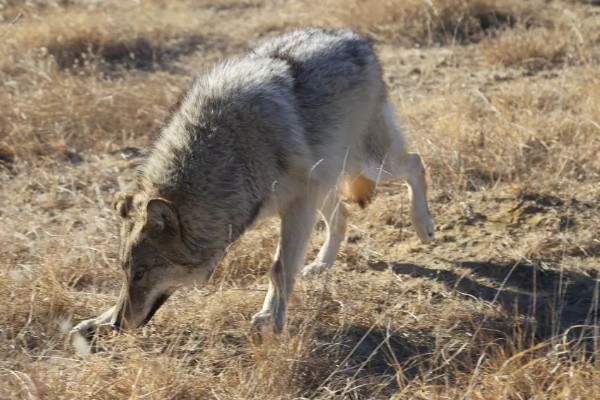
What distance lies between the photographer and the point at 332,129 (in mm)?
5113

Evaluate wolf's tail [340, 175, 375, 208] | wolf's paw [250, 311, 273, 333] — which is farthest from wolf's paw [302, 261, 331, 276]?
wolf's paw [250, 311, 273, 333]

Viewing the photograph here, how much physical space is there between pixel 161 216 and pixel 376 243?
198 cm

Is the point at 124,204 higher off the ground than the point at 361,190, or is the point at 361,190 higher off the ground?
the point at 124,204

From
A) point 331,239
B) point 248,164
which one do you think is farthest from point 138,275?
point 331,239

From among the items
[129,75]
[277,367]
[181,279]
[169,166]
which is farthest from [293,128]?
[129,75]

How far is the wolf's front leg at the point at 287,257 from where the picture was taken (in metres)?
4.52

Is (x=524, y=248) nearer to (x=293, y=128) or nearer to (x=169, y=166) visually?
(x=293, y=128)

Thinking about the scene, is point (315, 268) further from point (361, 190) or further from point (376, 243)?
point (361, 190)

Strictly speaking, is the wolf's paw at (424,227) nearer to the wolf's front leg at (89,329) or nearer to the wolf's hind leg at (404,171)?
the wolf's hind leg at (404,171)

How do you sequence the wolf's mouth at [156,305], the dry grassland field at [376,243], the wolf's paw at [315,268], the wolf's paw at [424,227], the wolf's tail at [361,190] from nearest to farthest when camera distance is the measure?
the dry grassland field at [376,243], the wolf's mouth at [156,305], the wolf's paw at [315,268], the wolf's paw at [424,227], the wolf's tail at [361,190]

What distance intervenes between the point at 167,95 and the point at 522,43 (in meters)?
3.77

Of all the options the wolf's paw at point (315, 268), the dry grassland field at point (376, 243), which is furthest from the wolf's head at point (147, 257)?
the wolf's paw at point (315, 268)

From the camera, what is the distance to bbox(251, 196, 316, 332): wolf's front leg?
14.8 ft

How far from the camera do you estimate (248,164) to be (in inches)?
179
